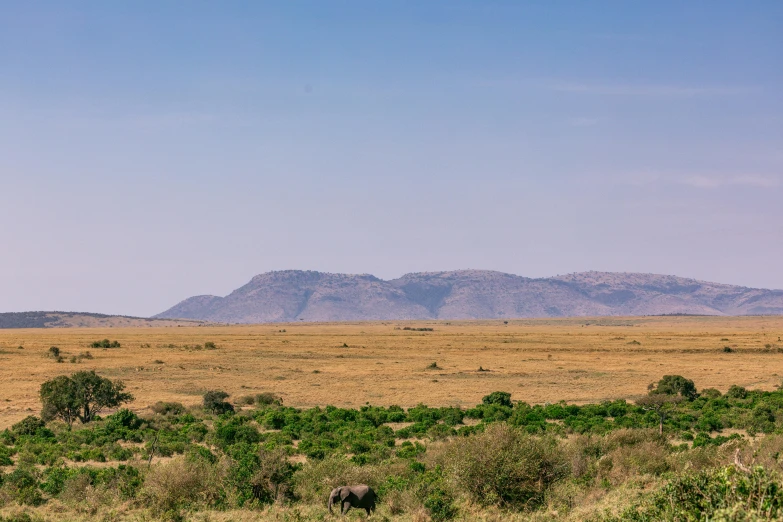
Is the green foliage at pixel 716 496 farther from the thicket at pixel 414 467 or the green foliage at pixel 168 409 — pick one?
the green foliage at pixel 168 409

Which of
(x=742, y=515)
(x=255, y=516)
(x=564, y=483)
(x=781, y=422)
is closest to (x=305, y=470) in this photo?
(x=255, y=516)

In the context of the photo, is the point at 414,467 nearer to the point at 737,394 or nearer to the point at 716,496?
the point at 716,496

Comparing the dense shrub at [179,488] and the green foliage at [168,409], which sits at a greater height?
the dense shrub at [179,488]

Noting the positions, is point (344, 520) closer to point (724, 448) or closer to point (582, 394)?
point (724, 448)

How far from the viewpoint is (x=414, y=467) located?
20484mm

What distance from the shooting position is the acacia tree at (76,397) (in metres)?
36.2

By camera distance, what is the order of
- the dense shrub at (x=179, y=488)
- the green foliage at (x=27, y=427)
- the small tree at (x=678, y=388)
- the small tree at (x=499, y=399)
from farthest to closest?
the small tree at (x=678, y=388) < the small tree at (x=499, y=399) < the green foliage at (x=27, y=427) < the dense shrub at (x=179, y=488)

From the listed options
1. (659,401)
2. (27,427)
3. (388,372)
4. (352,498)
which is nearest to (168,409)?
(27,427)

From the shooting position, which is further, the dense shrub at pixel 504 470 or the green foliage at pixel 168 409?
the green foliage at pixel 168 409

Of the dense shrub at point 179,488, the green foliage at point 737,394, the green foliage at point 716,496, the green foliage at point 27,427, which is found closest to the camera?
the green foliage at point 716,496

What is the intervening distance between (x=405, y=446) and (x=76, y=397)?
19019 mm

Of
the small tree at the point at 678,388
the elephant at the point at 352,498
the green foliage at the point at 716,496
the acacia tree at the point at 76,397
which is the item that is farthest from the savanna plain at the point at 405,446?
the acacia tree at the point at 76,397

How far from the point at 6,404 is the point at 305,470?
28.9m

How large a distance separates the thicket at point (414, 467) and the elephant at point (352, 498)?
559 mm
